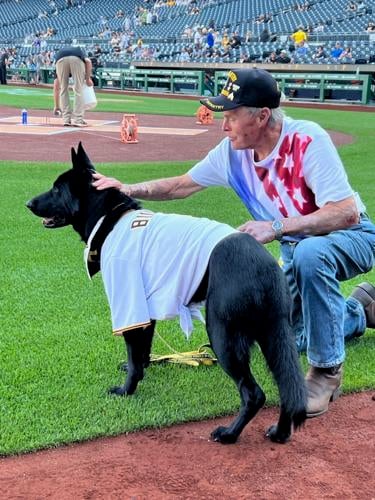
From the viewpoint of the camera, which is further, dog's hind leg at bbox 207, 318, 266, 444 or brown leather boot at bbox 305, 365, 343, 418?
brown leather boot at bbox 305, 365, 343, 418

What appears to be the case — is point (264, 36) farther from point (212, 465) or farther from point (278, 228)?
point (212, 465)

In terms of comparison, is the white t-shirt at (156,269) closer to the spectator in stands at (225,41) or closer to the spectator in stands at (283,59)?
the spectator in stands at (283,59)

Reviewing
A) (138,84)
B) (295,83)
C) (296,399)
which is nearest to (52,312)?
(296,399)

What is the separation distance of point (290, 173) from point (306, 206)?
0.21 meters

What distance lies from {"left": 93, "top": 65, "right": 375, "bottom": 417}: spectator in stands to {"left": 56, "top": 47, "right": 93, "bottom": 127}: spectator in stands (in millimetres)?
13143

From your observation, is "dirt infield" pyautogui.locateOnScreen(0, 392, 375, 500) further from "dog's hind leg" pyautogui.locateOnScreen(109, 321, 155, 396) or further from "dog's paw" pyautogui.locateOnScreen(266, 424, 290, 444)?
"dog's hind leg" pyautogui.locateOnScreen(109, 321, 155, 396)

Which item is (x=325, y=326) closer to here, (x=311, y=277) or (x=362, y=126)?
(x=311, y=277)

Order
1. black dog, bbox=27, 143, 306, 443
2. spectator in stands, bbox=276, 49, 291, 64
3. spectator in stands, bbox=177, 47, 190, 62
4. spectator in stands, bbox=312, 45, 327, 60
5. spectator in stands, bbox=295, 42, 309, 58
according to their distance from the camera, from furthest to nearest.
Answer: spectator in stands, bbox=177, 47, 190, 62 < spectator in stands, bbox=295, 42, 309, 58 < spectator in stands, bbox=276, 49, 291, 64 < spectator in stands, bbox=312, 45, 327, 60 < black dog, bbox=27, 143, 306, 443

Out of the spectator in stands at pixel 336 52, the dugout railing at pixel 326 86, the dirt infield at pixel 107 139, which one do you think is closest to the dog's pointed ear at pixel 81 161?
the dirt infield at pixel 107 139

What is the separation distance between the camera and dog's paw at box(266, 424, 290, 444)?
289 centimetres

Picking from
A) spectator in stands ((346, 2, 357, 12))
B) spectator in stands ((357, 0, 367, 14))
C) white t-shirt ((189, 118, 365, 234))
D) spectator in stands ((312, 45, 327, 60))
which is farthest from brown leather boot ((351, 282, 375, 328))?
spectator in stands ((346, 2, 357, 12))

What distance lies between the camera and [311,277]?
318 cm

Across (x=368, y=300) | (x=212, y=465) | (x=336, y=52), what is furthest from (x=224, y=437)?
(x=336, y=52)

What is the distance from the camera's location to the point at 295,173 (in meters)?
3.39
